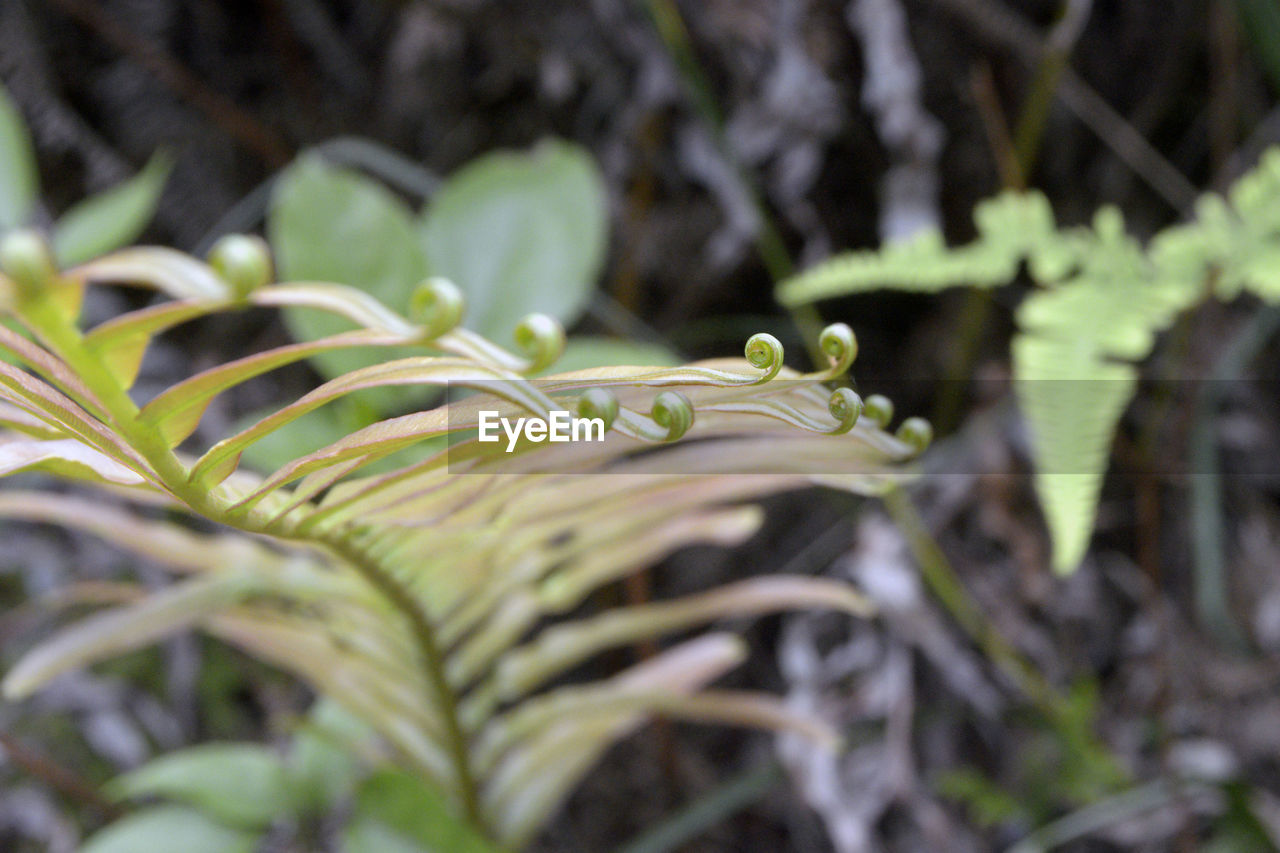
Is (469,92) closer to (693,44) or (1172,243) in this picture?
(693,44)

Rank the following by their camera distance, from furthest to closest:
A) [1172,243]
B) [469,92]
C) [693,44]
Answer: [469,92], [693,44], [1172,243]

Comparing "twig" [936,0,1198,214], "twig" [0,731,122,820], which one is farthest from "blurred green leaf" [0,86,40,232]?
"twig" [936,0,1198,214]

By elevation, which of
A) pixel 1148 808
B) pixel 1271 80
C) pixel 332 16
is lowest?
pixel 1148 808

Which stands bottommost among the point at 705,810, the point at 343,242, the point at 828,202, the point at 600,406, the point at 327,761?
the point at 705,810

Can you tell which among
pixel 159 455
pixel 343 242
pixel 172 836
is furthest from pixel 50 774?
pixel 159 455

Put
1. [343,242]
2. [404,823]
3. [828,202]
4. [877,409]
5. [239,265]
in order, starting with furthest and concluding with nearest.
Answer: [828,202] → [343,242] → [404,823] → [877,409] → [239,265]

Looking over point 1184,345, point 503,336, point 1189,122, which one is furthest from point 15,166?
point 1189,122

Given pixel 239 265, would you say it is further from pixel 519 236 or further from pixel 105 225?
pixel 105 225
